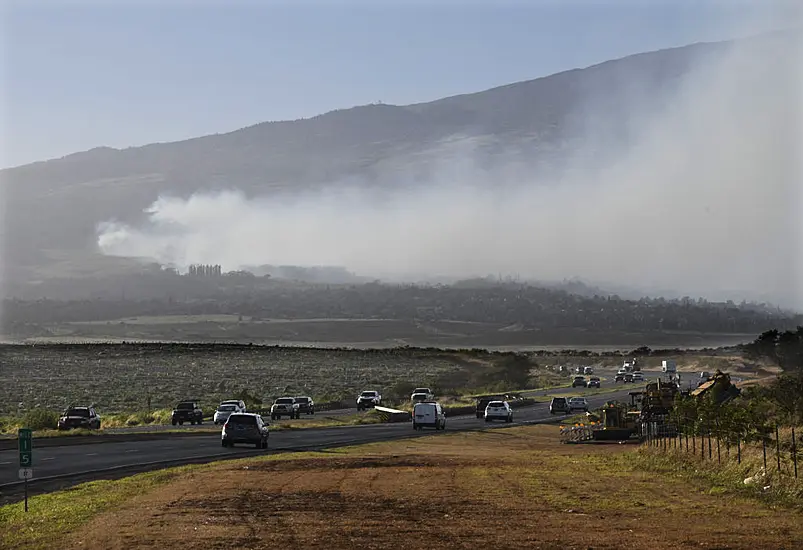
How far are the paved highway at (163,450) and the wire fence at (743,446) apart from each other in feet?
60.0

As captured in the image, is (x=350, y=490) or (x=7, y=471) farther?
(x=7, y=471)

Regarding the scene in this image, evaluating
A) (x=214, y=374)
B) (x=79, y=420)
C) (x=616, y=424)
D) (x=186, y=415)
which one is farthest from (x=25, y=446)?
(x=214, y=374)

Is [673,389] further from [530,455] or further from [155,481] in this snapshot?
[155,481]

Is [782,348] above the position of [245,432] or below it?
below

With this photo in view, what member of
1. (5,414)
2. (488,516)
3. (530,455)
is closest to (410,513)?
(488,516)

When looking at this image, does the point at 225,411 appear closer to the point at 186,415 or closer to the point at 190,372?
the point at 186,415

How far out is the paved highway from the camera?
144 feet

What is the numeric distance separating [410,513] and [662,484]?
1037 cm

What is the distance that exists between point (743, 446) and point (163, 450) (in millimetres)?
26497

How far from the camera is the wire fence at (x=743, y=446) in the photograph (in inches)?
1225

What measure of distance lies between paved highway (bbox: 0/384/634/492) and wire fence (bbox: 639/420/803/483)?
18.3 m

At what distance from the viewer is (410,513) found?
27984 mm

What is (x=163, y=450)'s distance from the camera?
5297 cm

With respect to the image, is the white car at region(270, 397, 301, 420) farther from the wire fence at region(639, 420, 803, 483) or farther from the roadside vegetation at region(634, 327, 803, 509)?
the wire fence at region(639, 420, 803, 483)
